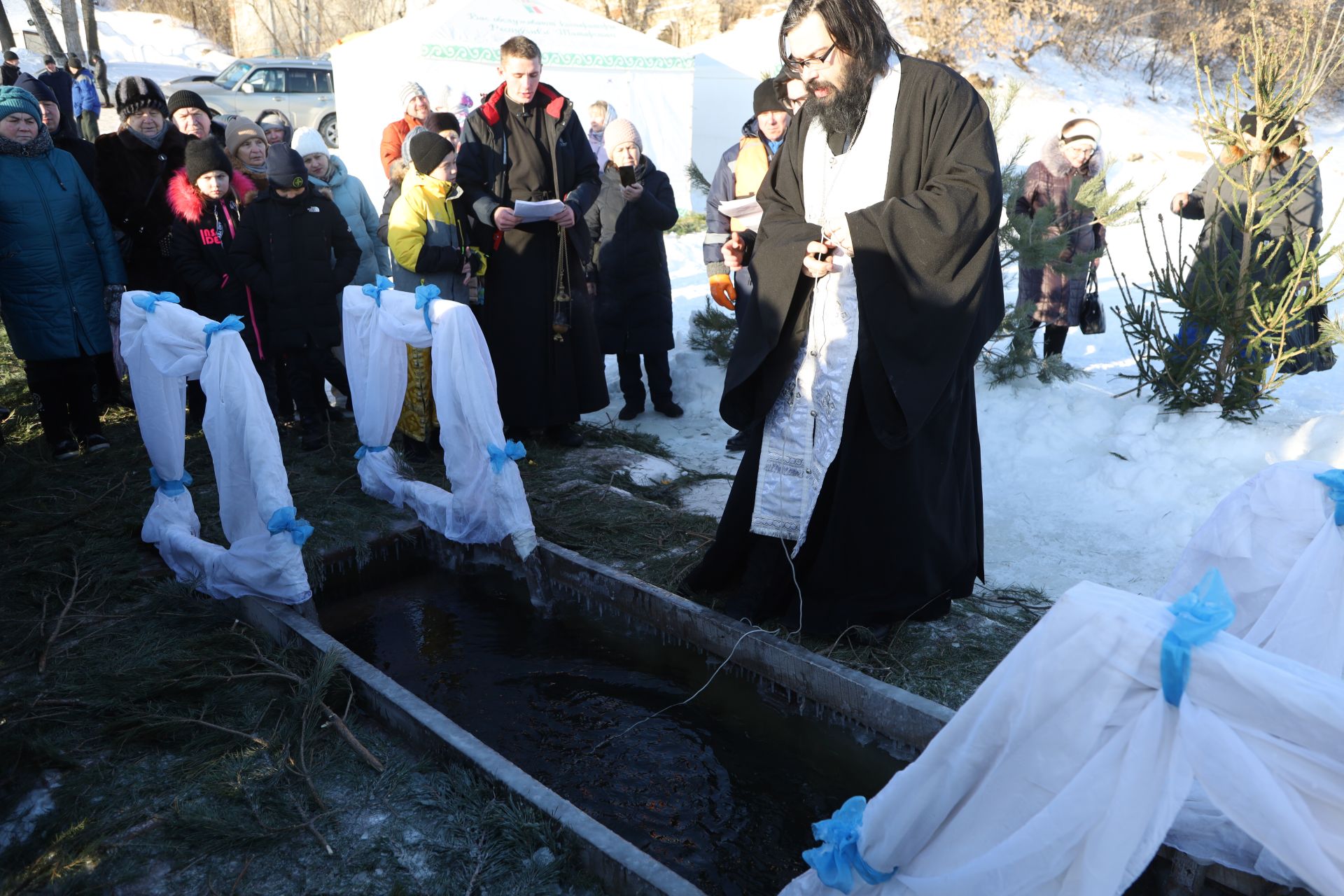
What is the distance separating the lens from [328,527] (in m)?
4.80

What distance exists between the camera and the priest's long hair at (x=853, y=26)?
3213 mm

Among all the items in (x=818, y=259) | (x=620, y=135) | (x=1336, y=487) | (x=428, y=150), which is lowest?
(x=1336, y=487)

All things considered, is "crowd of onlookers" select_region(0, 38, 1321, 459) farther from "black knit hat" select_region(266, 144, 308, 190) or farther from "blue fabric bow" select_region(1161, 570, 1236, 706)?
"blue fabric bow" select_region(1161, 570, 1236, 706)

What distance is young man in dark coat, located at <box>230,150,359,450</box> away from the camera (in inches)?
224

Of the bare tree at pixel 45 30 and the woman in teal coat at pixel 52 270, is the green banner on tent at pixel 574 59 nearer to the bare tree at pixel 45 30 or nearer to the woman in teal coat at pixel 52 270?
the woman in teal coat at pixel 52 270

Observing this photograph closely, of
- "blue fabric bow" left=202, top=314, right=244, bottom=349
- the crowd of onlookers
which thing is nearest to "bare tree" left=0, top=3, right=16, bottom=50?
the crowd of onlookers

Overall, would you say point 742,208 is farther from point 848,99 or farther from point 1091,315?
point 1091,315

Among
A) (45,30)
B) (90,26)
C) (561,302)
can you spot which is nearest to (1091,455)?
(561,302)

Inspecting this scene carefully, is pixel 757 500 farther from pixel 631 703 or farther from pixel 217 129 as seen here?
pixel 217 129

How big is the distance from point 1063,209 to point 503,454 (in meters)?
4.59

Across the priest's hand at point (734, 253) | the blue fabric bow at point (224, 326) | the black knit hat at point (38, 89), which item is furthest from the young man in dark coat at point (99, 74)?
the priest's hand at point (734, 253)

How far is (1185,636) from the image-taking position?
1526mm

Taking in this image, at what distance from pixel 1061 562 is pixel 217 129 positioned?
6.57 m

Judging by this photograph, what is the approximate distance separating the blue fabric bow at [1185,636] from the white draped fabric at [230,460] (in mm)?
3075
